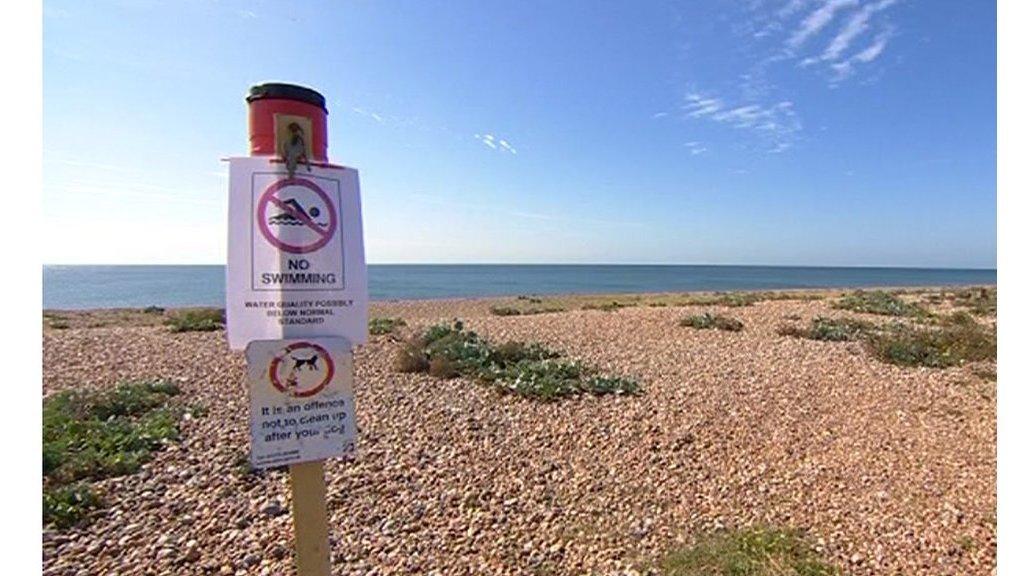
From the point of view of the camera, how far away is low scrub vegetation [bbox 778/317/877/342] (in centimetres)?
1177

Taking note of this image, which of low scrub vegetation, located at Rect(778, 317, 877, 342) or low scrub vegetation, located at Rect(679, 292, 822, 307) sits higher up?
low scrub vegetation, located at Rect(679, 292, 822, 307)

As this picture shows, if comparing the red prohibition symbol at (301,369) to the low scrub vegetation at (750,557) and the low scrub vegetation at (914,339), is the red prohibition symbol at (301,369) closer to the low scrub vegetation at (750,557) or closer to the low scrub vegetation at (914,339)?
the low scrub vegetation at (750,557)

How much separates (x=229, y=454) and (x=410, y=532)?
8.57 feet

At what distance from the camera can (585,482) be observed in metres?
4.45

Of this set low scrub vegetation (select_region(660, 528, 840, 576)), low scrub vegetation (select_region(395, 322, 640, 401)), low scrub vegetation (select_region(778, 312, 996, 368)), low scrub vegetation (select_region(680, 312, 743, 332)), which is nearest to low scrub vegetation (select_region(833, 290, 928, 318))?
low scrub vegetation (select_region(778, 312, 996, 368))

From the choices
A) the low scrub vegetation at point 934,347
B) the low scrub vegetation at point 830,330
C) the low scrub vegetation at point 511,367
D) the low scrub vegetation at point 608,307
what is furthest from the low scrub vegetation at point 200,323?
the low scrub vegetation at point 934,347

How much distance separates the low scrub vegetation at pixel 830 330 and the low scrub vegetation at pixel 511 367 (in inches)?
262

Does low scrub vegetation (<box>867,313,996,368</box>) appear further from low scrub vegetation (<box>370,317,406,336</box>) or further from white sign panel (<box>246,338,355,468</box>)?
low scrub vegetation (<box>370,317,406,336</box>)

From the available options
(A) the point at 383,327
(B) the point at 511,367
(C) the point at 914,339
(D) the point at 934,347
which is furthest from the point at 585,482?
(A) the point at 383,327

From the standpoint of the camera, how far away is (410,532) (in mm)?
3672

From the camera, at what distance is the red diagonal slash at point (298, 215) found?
1.47 metres

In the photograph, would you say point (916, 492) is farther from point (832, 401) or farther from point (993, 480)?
point (832, 401)

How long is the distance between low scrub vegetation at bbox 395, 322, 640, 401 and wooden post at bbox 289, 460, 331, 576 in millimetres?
5587

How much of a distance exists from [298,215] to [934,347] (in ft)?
41.0
